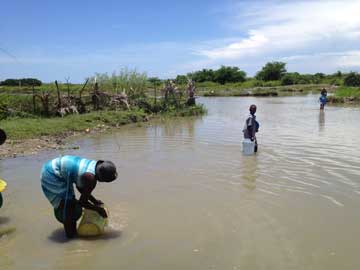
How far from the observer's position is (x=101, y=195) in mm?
7148

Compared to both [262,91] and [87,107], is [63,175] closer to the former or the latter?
[87,107]

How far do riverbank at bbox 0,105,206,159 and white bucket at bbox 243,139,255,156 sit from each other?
15.6 ft

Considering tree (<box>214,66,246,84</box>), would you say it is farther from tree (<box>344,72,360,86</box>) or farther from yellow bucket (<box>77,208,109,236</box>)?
yellow bucket (<box>77,208,109,236</box>)

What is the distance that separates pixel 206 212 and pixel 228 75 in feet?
223

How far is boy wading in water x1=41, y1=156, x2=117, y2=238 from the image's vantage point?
470 cm

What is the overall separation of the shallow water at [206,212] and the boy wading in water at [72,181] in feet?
1.24

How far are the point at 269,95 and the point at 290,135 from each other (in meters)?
34.1

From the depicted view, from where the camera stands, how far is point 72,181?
491 cm

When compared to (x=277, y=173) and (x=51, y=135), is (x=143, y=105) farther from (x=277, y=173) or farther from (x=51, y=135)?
(x=277, y=173)

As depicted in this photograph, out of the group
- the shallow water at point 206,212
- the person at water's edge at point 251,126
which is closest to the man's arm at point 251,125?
the person at water's edge at point 251,126

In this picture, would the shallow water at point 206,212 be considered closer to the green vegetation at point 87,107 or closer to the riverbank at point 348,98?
the green vegetation at point 87,107

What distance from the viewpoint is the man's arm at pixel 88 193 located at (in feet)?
15.3

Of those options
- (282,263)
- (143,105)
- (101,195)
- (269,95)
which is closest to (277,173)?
(101,195)

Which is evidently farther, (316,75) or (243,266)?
(316,75)
